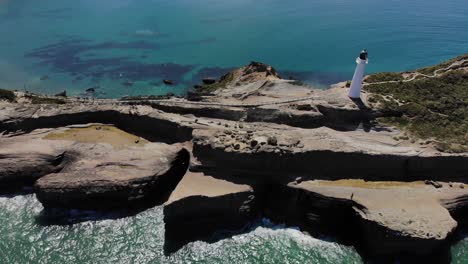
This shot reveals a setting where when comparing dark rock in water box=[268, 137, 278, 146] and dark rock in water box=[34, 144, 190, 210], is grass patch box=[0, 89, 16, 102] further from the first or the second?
dark rock in water box=[268, 137, 278, 146]

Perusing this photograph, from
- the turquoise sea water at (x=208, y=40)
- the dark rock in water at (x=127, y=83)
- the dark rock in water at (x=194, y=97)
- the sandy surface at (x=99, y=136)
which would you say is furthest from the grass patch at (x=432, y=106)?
the dark rock in water at (x=127, y=83)

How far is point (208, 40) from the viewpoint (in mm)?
93562

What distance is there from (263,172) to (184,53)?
54.2m

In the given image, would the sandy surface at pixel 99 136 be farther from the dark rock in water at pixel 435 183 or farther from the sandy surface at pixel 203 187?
the dark rock in water at pixel 435 183

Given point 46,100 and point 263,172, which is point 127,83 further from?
point 263,172

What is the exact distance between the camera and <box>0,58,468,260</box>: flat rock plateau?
33.9 meters

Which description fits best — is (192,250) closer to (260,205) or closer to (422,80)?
(260,205)

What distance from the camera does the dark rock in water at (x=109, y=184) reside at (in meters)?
→ 37.4

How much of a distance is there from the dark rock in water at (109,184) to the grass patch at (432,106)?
2387 cm

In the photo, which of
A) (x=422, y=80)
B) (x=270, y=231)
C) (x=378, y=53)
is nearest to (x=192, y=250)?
(x=270, y=231)

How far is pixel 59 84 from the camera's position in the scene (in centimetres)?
7369

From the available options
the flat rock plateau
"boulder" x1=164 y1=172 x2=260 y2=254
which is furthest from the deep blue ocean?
the flat rock plateau

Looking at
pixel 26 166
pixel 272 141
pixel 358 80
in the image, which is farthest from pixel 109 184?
pixel 358 80

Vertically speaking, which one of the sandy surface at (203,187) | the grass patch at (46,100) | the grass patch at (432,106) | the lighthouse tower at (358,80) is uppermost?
the lighthouse tower at (358,80)
